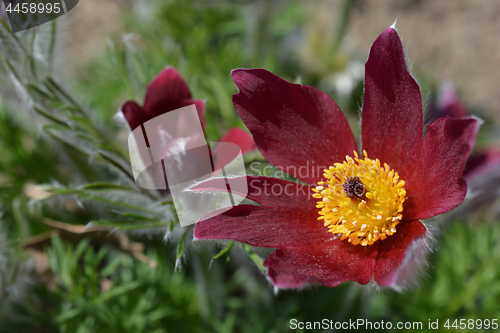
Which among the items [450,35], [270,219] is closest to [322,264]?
[270,219]

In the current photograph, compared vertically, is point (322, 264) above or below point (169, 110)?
below

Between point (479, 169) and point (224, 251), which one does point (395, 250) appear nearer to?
point (224, 251)

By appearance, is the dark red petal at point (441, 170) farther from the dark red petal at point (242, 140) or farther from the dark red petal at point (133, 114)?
the dark red petal at point (133, 114)

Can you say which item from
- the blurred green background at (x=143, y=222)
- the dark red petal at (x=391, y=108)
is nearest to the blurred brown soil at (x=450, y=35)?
the blurred green background at (x=143, y=222)

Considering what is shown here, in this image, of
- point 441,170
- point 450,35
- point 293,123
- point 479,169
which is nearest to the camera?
point 441,170

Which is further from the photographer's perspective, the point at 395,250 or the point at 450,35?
the point at 450,35

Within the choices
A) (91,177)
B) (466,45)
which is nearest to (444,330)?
(91,177)

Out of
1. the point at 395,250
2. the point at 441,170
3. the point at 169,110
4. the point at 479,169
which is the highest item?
the point at 169,110
